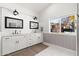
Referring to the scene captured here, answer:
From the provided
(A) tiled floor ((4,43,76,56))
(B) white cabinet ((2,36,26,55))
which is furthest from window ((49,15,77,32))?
(B) white cabinet ((2,36,26,55))

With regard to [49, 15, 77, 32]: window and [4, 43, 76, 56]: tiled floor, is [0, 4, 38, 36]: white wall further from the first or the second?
[49, 15, 77, 32]: window

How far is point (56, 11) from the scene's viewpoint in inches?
164

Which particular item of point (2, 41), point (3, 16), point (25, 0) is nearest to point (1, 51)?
point (2, 41)

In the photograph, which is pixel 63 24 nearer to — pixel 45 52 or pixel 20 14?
pixel 45 52

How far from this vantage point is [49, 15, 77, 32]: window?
3530mm

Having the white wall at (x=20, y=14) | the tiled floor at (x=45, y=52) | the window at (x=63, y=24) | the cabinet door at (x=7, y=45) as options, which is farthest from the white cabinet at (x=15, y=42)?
the window at (x=63, y=24)

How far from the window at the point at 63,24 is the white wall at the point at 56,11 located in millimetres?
259

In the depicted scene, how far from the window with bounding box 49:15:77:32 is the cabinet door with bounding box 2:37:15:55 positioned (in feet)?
8.61

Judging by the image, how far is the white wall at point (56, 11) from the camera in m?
3.37

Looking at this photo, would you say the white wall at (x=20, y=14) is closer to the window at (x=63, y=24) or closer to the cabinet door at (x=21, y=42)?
the cabinet door at (x=21, y=42)

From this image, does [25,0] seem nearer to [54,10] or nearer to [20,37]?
[20,37]

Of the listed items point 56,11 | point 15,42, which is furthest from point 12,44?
point 56,11

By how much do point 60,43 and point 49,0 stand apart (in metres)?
2.71

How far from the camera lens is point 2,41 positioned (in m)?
2.58
